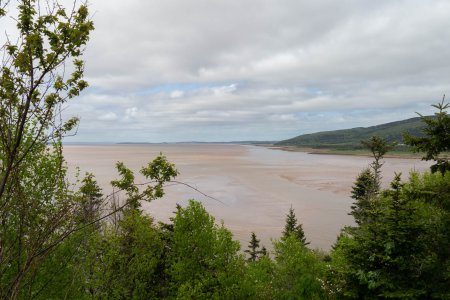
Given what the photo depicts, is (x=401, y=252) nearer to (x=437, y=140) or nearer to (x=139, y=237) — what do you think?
(x=437, y=140)

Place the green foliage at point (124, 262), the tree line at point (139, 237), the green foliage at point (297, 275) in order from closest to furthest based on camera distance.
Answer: the tree line at point (139, 237), the green foliage at point (124, 262), the green foliage at point (297, 275)

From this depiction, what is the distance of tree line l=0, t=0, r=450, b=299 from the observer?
394 cm

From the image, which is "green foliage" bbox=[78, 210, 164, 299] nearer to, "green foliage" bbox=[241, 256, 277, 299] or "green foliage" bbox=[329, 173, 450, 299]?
"green foliage" bbox=[241, 256, 277, 299]

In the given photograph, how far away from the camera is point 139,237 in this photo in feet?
62.2

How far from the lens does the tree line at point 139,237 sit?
12.9ft

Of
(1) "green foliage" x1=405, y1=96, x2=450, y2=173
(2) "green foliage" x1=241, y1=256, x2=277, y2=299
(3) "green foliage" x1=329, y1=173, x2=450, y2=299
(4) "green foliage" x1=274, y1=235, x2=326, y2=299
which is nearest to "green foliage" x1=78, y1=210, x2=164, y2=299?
(2) "green foliage" x1=241, y1=256, x2=277, y2=299

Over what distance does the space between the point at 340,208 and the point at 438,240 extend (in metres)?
52.8

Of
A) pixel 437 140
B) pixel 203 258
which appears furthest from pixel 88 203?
pixel 203 258

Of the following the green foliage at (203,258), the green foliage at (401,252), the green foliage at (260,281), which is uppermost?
the green foliage at (401,252)

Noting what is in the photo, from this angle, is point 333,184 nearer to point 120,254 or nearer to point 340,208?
point 340,208

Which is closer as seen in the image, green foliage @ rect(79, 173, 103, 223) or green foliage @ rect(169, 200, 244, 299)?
green foliage @ rect(79, 173, 103, 223)

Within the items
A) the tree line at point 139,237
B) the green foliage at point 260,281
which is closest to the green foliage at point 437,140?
the tree line at point 139,237

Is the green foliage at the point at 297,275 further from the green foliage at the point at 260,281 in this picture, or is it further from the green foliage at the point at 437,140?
the green foliage at the point at 437,140

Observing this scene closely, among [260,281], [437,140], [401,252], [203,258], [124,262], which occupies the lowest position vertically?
[260,281]
